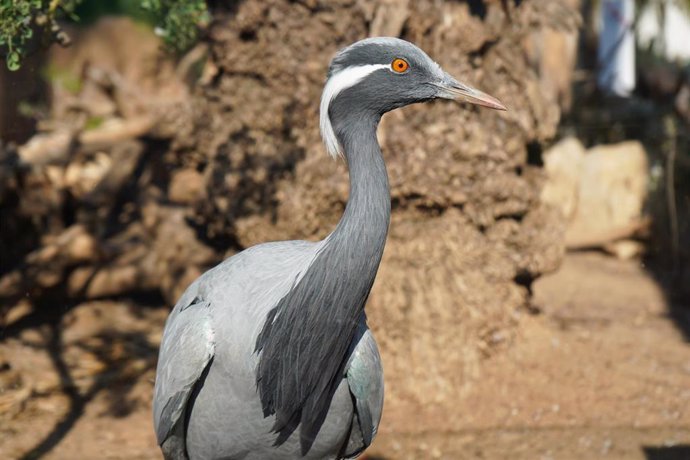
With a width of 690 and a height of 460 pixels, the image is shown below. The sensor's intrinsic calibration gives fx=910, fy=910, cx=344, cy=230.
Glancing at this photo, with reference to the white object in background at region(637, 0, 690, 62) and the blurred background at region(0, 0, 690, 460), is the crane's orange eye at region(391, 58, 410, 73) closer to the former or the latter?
the blurred background at region(0, 0, 690, 460)

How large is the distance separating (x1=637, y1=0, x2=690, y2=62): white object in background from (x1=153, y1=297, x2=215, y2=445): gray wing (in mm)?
12311

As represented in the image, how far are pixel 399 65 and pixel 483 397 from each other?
3543mm

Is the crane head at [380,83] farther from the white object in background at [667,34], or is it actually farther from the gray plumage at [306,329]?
the white object in background at [667,34]

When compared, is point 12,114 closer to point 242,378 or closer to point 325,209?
point 325,209

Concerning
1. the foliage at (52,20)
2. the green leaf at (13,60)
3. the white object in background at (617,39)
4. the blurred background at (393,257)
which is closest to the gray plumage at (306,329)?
the green leaf at (13,60)

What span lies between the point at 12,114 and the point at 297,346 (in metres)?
7.35

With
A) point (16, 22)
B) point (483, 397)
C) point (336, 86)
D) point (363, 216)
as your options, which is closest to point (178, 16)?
point (16, 22)

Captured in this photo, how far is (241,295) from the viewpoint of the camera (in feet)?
13.4

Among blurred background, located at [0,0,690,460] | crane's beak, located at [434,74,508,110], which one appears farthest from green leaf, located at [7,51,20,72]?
crane's beak, located at [434,74,508,110]

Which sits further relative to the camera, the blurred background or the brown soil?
the blurred background

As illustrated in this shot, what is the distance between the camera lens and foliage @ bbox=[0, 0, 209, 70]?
4.52m

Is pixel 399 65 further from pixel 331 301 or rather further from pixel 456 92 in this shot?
pixel 331 301

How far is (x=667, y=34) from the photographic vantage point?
637 inches

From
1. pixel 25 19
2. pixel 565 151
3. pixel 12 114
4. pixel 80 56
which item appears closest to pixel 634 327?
pixel 565 151
